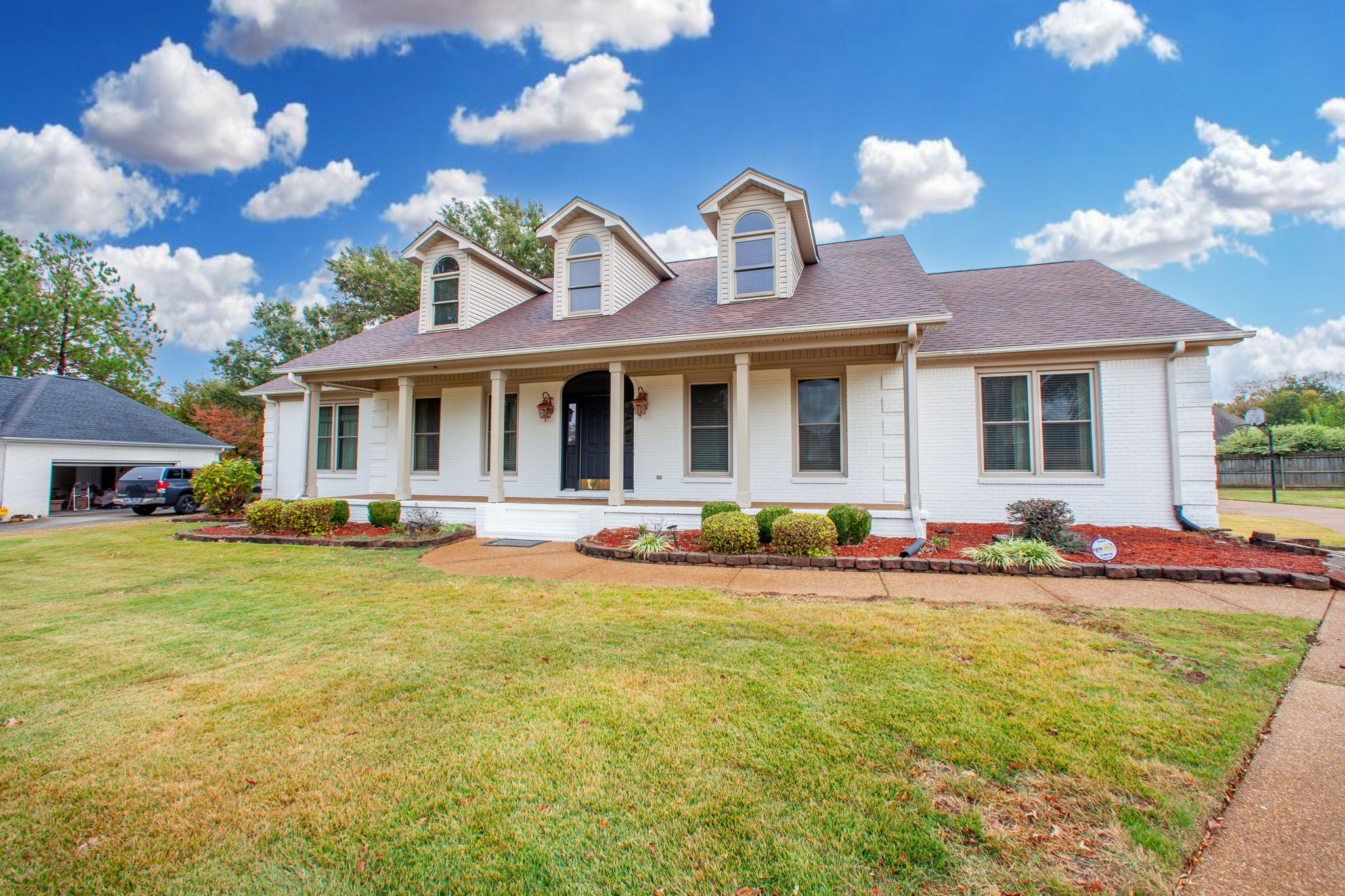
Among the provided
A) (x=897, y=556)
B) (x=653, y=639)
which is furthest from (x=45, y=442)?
(x=897, y=556)

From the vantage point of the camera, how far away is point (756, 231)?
33.9 ft

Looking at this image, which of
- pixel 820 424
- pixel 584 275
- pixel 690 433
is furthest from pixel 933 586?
pixel 584 275

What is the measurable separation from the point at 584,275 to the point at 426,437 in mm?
5527

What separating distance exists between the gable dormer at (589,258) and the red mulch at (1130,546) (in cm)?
500

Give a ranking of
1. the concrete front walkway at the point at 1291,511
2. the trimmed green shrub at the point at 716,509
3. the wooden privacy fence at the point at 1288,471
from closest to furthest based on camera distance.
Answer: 1. the trimmed green shrub at the point at 716,509
2. the concrete front walkway at the point at 1291,511
3. the wooden privacy fence at the point at 1288,471

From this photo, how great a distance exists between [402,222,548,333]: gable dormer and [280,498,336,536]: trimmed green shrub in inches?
183

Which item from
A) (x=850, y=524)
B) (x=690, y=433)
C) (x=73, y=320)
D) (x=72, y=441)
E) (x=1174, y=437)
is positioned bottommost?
(x=850, y=524)

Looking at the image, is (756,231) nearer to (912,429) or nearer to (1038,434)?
(912,429)

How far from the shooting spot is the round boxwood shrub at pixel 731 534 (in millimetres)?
7496

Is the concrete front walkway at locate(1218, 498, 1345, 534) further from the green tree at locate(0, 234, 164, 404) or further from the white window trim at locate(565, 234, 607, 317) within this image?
the green tree at locate(0, 234, 164, 404)

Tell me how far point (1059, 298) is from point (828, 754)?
11149mm

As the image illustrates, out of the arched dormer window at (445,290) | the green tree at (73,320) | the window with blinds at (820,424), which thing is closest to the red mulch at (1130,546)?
the window with blinds at (820,424)

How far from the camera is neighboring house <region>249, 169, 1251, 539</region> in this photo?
8.99 metres

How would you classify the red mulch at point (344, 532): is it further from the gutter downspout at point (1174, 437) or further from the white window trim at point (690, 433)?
the gutter downspout at point (1174, 437)
